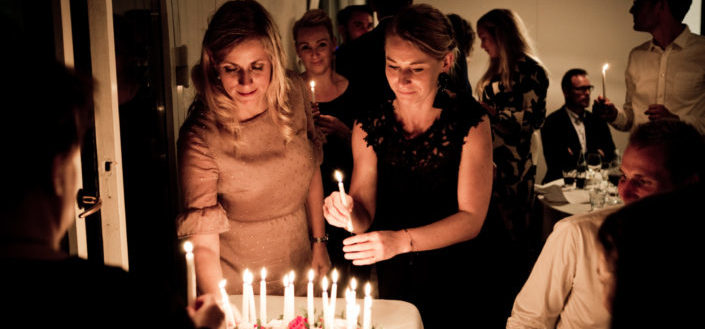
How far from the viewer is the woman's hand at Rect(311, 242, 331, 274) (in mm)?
2225

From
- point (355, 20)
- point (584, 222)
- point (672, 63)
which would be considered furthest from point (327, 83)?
point (672, 63)

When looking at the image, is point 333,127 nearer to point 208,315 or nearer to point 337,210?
point 337,210

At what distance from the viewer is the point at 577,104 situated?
217 inches

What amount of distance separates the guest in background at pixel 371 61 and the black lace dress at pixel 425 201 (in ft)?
4.07

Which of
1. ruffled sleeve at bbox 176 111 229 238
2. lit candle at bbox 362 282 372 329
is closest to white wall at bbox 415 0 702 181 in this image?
ruffled sleeve at bbox 176 111 229 238

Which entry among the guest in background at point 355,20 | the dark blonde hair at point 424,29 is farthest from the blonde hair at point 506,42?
the dark blonde hair at point 424,29

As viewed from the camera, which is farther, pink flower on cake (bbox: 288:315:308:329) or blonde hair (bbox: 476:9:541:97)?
blonde hair (bbox: 476:9:541:97)

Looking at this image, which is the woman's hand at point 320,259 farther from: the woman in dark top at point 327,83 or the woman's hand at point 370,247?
the woman in dark top at point 327,83

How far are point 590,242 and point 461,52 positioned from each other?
2253 mm

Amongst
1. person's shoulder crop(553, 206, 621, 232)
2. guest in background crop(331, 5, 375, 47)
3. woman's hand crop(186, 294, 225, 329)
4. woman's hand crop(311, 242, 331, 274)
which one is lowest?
woman's hand crop(311, 242, 331, 274)

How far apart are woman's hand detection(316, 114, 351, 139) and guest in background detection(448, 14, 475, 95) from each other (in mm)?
693

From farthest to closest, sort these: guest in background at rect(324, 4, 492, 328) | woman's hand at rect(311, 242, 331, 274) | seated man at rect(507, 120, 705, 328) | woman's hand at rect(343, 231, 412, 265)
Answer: woman's hand at rect(311, 242, 331, 274) → guest in background at rect(324, 4, 492, 328) → woman's hand at rect(343, 231, 412, 265) → seated man at rect(507, 120, 705, 328)

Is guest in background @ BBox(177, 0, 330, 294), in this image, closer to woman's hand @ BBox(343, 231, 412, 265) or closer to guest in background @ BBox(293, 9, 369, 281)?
woman's hand @ BBox(343, 231, 412, 265)

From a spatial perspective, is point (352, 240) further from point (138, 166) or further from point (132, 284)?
point (138, 166)
